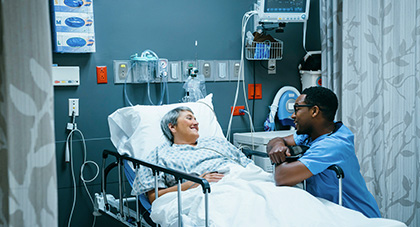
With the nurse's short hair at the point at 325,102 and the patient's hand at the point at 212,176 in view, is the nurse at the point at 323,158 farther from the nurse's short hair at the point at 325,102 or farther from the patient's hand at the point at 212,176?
the patient's hand at the point at 212,176

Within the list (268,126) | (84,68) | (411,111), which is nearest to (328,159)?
(411,111)

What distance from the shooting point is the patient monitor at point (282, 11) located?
3432mm

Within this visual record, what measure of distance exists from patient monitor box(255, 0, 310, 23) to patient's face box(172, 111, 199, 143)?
47.1 inches

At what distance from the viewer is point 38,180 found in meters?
0.98

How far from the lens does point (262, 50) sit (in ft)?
12.0

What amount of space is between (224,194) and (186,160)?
0.62m

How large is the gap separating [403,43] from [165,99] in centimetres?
186

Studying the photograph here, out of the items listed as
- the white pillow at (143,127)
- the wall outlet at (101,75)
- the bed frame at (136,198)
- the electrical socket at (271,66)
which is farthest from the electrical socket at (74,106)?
the electrical socket at (271,66)

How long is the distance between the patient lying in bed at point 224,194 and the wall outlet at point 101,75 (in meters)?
0.74

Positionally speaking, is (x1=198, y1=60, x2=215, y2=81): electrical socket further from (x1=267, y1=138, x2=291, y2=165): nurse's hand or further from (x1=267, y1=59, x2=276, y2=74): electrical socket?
(x1=267, y1=138, x2=291, y2=165): nurse's hand

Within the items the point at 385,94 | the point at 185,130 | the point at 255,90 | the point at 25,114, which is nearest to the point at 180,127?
the point at 185,130

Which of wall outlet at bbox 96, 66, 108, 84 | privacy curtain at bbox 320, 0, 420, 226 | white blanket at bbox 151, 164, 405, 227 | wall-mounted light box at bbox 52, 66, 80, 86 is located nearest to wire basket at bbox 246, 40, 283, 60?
privacy curtain at bbox 320, 0, 420, 226

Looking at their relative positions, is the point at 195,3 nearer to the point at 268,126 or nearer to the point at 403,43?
the point at 268,126

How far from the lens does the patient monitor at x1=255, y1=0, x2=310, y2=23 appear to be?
11.3 ft
